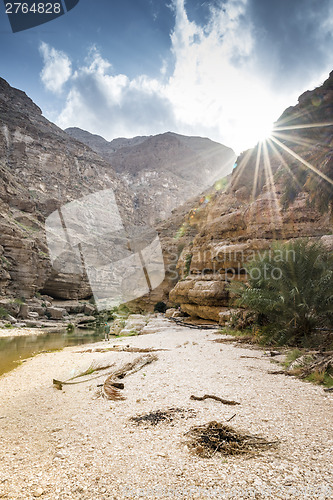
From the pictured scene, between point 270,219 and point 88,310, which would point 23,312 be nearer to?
point 88,310

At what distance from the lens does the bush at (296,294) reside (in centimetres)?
652

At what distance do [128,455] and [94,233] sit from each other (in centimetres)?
8127

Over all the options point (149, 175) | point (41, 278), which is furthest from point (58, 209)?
point (149, 175)

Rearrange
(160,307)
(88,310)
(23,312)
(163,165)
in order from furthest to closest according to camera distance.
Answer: (163,165) → (88,310) → (23,312) → (160,307)

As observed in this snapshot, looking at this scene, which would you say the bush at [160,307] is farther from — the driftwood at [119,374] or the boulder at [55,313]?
the driftwood at [119,374]

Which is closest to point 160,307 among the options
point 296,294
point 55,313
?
point 55,313

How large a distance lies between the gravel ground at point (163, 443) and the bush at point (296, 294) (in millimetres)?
3143

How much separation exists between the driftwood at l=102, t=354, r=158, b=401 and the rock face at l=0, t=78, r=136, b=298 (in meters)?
33.7

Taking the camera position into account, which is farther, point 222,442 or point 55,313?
point 55,313

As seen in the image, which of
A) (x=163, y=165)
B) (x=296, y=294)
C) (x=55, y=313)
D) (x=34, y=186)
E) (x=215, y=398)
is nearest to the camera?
(x=215, y=398)

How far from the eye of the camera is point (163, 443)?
205 cm

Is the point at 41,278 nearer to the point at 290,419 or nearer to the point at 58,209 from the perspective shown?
the point at 58,209

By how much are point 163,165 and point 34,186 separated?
66895 mm

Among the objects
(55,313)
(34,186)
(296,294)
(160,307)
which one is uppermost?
(34,186)
